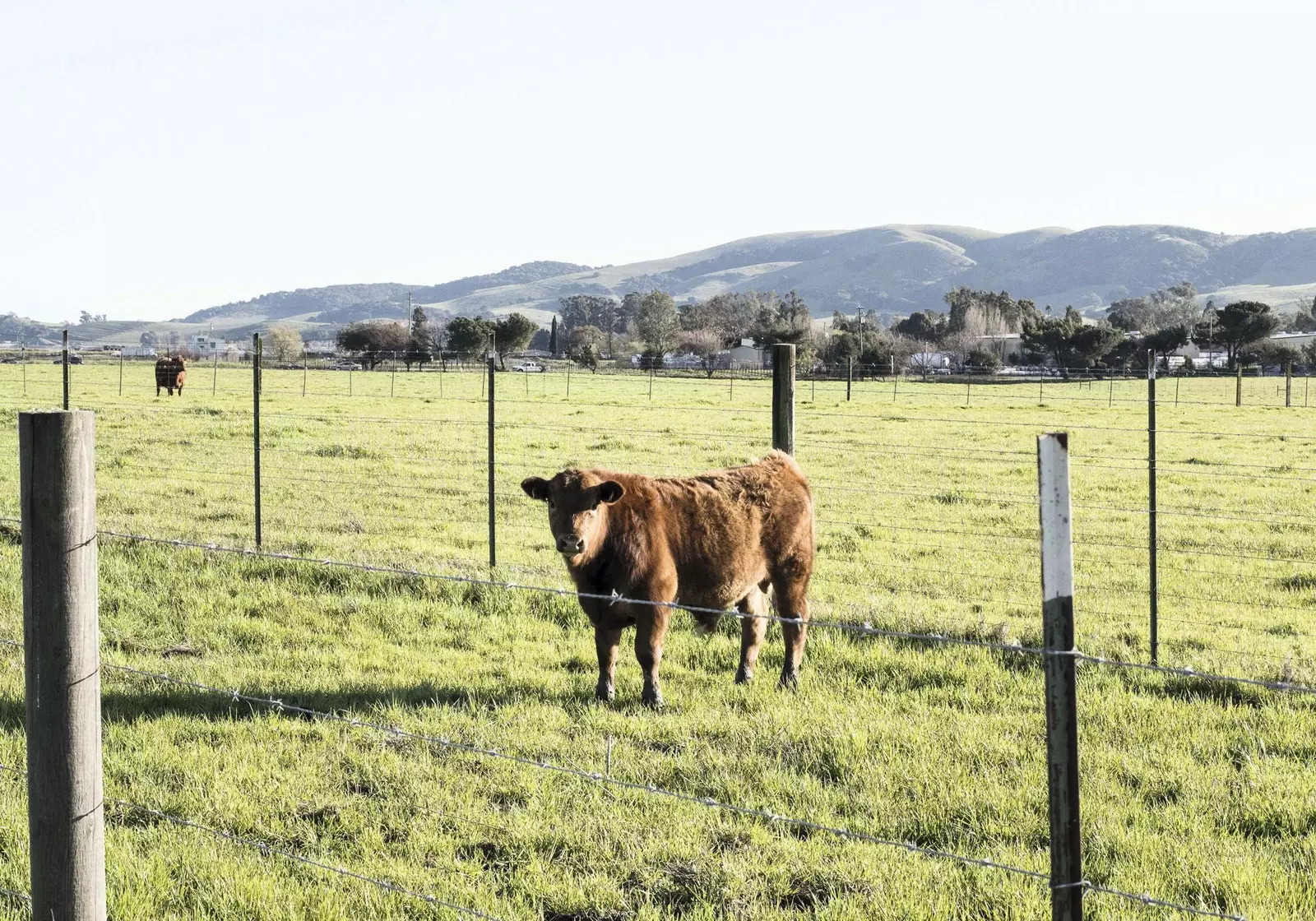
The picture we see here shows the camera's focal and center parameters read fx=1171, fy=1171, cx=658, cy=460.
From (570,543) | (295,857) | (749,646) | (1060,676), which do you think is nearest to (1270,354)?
(749,646)

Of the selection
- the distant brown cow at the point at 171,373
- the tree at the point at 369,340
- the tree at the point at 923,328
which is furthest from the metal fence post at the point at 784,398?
the tree at the point at 923,328

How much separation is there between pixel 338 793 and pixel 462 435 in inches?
772

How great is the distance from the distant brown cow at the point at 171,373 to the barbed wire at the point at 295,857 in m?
38.1

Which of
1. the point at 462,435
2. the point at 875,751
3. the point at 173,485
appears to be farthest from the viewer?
the point at 462,435

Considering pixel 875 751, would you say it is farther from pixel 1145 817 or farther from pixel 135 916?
pixel 135 916

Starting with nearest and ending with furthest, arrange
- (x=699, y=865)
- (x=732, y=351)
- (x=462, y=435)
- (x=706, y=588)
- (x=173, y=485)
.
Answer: (x=699, y=865) → (x=706, y=588) → (x=173, y=485) → (x=462, y=435) → (x=732, y=351)

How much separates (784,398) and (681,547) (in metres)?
2.34

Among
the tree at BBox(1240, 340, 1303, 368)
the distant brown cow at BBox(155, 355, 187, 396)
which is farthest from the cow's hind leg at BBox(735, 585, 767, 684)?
the tree at BBox(1240, 340, 1303, 368)

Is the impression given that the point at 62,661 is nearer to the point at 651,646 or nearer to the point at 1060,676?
the point at 1060,676

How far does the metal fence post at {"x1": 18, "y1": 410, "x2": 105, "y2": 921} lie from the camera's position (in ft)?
11.2

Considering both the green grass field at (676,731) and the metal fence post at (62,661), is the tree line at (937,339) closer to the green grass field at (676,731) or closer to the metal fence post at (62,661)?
the green grass field at (676,731)

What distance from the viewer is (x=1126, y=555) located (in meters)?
12.8

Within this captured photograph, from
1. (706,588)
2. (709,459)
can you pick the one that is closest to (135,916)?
(706,588)

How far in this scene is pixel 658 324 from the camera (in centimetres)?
14925
